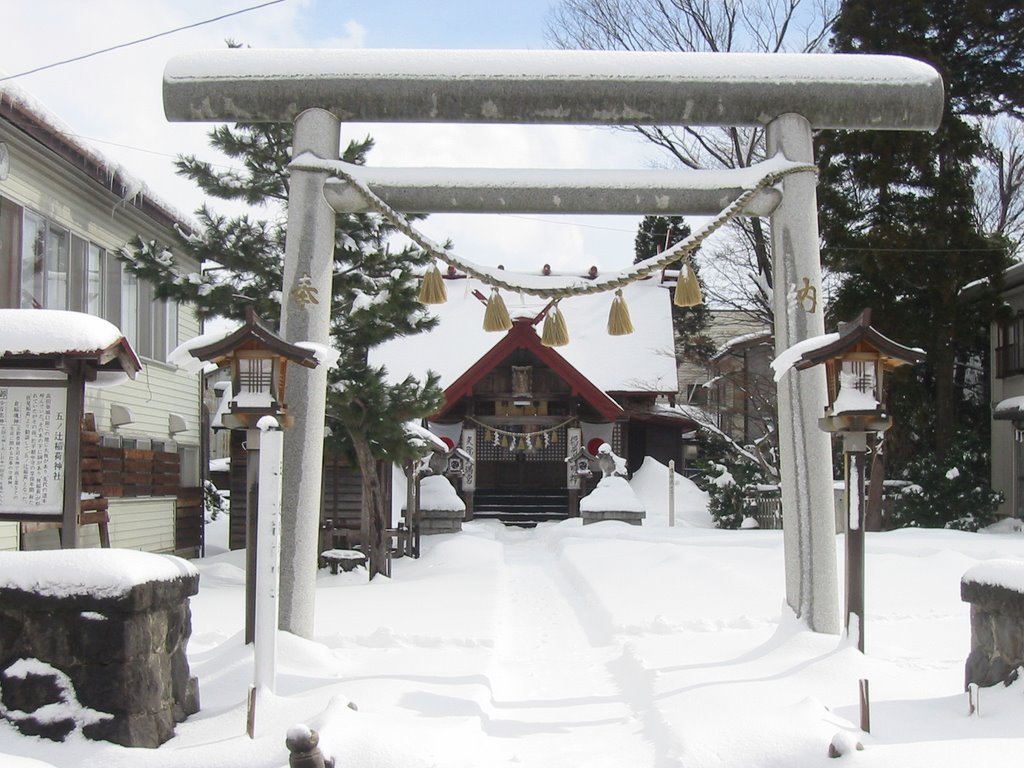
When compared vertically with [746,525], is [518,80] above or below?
above

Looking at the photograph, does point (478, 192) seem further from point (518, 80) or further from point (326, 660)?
point (326, 660)

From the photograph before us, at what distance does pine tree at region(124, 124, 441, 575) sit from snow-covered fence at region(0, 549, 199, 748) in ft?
25.5

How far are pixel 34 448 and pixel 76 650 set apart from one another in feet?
10.6

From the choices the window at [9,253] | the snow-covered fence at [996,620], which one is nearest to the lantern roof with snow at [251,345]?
the snow-covered fence at [996,620]

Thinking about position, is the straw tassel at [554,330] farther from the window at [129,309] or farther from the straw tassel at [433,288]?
the window at [129,309]

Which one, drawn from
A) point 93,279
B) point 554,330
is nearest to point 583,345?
point 93,279

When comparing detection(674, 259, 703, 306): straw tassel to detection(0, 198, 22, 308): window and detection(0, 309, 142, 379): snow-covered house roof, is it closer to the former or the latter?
detection(0, 309, 142, 379): snow-covered house roof

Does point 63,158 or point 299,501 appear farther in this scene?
point 63,158

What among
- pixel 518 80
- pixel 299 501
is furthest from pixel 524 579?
pixel 518 80

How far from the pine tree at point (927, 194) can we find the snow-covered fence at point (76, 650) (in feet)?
68.8

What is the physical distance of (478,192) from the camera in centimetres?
878

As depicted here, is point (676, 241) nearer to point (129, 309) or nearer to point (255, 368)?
point (129, 309)

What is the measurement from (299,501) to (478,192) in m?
3.04

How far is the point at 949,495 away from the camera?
23.0m
